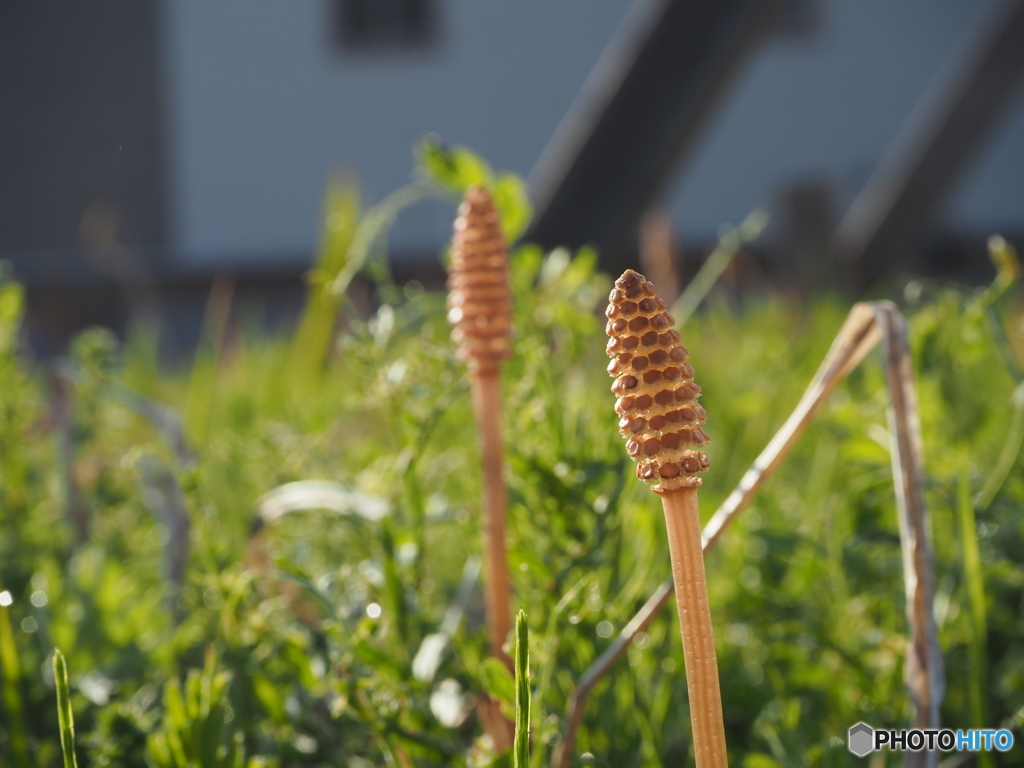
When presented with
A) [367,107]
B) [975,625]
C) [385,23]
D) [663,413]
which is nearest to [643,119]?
[975,625]

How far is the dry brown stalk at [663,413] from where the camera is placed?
333mm

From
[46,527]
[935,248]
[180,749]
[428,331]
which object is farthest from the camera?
[935,248]

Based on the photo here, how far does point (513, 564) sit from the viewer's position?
1.94 feet

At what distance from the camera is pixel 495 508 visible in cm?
52

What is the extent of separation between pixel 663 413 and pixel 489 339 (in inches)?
6.8

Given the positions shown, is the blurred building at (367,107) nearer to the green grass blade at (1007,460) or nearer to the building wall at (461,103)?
the building wall at (461,103)

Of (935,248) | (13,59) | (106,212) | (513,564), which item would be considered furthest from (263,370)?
(13,59)

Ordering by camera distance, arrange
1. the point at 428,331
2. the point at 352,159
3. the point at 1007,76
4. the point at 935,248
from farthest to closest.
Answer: the point at 352,159 → the point at 935,248 → the point at 1007,76 → the point at 428,331

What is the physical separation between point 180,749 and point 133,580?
458 mm

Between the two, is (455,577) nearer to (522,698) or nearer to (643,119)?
(522,698)

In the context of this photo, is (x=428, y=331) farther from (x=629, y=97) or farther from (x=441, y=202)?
(x=441, y=202)

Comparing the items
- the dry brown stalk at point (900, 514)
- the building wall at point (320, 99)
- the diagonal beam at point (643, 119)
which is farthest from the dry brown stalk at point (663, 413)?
the building wall at point (320, 99)

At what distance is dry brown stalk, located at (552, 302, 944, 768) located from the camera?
48 cm

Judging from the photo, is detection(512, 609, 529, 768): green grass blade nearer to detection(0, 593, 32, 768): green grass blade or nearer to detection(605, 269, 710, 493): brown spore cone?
→ detection(605, 269, 710, 493): brown spore cone
